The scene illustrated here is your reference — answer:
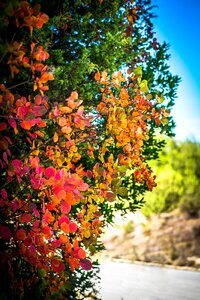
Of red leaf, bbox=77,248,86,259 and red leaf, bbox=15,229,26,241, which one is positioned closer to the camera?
red leaf, bbox=77,248,86,259

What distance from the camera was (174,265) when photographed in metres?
7.65

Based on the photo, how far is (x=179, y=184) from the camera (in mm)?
11086

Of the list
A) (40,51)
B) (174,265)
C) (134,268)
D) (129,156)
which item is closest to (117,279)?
(134,268)

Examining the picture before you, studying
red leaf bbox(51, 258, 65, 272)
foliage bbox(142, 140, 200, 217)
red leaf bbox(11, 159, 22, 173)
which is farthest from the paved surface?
red leaf bbox(11, 159, 22, 173)

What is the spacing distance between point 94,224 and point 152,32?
10.8 ft

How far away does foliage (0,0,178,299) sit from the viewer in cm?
218

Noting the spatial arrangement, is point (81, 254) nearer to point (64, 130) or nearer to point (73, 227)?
point (73, 227)

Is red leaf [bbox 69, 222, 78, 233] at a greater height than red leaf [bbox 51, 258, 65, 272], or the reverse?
red leaf [bbox 69, 222, 78, 233]

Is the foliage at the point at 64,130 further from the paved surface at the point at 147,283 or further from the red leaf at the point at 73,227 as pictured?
the paved surface at the point at 147,283

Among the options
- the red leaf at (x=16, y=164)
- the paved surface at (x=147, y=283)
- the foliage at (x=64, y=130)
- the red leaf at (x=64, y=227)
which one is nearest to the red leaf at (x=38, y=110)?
the foliage at (x=64, y=130)

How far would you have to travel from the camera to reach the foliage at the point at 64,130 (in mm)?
2178

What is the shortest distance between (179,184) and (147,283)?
583 centimetres

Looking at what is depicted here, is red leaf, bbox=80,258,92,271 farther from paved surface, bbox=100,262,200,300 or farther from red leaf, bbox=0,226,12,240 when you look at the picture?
paved surface, bbox=100,262,200,300

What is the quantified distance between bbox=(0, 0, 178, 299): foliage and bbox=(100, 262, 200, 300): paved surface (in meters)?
1.72
